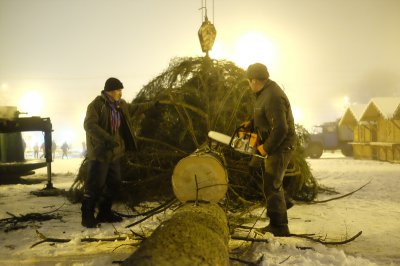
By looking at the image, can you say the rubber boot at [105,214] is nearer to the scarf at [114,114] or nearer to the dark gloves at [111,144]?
the dark gloves at [111,144]

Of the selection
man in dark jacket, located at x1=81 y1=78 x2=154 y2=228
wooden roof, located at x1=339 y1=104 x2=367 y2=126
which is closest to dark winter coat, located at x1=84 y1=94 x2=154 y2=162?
man in dark jacket, located at x1=81 y1=78 x2=154 y2=228

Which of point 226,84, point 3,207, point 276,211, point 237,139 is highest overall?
point 226,84

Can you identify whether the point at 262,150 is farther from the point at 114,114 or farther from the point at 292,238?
the point at 114,114

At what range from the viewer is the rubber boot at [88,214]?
15.4ft

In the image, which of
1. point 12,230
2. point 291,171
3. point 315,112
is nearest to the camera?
point 12,230

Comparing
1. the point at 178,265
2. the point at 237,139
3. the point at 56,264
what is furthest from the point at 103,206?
the point at 178,265

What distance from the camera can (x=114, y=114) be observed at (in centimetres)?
491

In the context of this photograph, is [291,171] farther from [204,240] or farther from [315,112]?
[315,112]

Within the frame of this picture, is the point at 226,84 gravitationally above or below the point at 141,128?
above

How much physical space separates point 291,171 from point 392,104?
1638 cm

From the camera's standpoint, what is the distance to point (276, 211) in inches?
158

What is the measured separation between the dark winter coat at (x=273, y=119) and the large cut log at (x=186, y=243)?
113 cm

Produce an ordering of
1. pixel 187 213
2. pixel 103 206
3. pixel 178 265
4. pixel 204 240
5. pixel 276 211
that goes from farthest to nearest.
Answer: pixel 103 206, pixel 276 211, pixel 187 213, pixel 204 240, pixel 178 265

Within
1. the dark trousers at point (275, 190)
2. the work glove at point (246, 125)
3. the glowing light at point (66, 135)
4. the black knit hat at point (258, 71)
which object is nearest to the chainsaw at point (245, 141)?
the work glove at point (246, 125)
